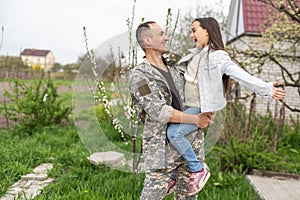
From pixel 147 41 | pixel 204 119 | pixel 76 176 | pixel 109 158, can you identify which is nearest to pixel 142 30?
pixel 147 41

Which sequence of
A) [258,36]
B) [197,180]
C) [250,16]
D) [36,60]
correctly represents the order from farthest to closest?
1. [36,60]
2. [250,16]
3. [258,36]
4. [197,180]

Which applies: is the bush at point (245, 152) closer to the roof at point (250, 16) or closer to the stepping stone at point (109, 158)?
the stepping stone at point (109, 158)

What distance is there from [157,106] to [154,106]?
17 mm

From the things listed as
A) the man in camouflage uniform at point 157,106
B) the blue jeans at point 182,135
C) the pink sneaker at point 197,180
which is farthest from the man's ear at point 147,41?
the pink sneaker at point 197,180

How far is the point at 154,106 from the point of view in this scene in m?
1.62

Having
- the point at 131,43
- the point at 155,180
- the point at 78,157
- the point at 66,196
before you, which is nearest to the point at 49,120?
the point at 78,157

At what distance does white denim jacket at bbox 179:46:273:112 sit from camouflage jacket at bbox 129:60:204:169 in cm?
17

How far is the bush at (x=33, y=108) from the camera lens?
5.59m

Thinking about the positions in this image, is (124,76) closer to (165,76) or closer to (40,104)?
(165,76)

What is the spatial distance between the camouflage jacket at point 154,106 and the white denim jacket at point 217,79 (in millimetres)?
171

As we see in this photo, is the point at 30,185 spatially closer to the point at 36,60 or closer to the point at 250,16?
the point at 36,60

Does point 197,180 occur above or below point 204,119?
below

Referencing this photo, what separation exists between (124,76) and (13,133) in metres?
3.60

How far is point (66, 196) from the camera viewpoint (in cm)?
277
